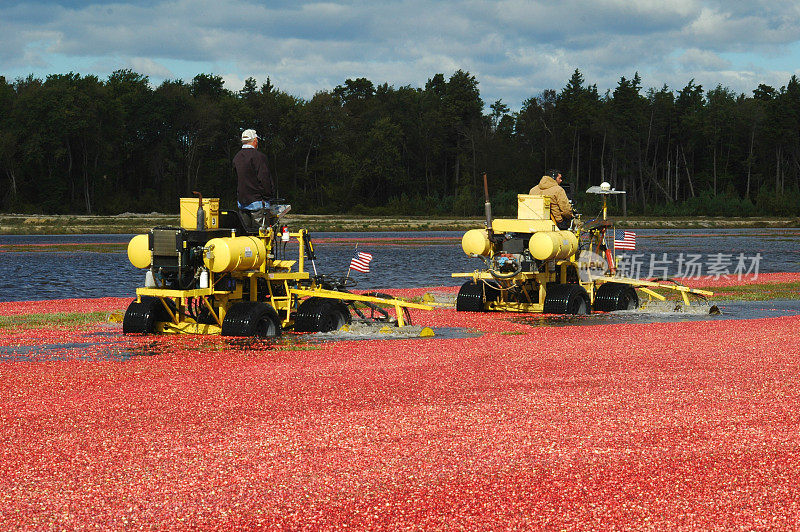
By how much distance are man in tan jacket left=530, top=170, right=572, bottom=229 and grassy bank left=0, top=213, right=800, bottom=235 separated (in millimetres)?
54116

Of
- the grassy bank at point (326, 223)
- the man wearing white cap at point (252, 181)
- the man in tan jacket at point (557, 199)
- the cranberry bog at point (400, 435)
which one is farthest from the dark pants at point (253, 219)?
the grassy bank at point (326, 223)

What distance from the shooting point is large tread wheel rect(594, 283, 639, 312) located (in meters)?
19.5

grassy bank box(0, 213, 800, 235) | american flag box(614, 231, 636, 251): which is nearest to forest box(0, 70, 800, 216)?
grassy bank box(0, 213, 800, 235)

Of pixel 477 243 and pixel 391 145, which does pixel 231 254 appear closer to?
pixel 477 243

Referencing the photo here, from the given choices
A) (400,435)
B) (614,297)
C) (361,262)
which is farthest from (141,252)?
(614,297)

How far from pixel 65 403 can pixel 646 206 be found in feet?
359

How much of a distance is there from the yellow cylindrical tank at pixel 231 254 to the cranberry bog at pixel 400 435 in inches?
43.9

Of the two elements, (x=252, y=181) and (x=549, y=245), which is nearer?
(x=252, y=181)

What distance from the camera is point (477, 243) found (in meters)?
18.4

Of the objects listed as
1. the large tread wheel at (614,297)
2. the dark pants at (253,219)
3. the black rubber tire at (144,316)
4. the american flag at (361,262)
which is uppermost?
the dark pants at (253,219)

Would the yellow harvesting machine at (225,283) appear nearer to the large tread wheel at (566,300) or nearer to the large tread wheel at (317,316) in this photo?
the large tread wheel at (317,316)

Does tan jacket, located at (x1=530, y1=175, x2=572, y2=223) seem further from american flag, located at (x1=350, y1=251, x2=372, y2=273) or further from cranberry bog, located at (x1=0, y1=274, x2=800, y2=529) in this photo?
cranberry bog, located at (x1=0, y1=274, x2=800, y2=529)

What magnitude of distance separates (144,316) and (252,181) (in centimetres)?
264

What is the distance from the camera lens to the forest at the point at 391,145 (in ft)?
315
